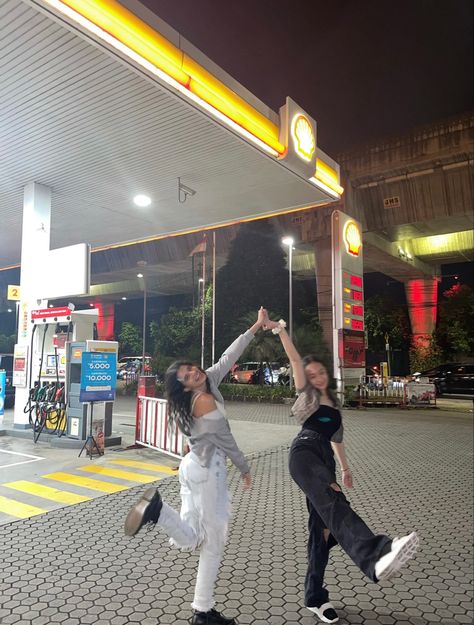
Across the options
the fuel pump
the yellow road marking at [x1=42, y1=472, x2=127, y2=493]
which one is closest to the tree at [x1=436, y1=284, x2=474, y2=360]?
the fuel pump

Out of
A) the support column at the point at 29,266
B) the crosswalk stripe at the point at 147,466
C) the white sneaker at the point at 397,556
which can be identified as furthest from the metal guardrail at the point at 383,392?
the white sneaker at the point at 397,556

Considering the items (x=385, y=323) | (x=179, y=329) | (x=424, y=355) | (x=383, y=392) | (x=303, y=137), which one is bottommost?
(x=383, y=392)

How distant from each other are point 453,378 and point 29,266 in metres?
19.6

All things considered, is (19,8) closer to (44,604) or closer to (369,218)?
(44,604)

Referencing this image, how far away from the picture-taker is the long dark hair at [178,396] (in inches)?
91.2

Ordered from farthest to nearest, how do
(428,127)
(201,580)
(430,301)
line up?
(430,301) → (428,127) → (201,580)

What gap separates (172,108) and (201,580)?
23.3ft

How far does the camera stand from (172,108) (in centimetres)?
780

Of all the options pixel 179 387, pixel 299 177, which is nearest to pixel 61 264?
pixel 299 177

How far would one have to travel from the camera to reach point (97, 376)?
8492mm

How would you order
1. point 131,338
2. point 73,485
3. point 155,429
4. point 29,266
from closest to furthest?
point 73,485
point 155,429
point 29,266
point 131,338

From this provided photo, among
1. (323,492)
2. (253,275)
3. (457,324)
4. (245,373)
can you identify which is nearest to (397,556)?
(323,492)

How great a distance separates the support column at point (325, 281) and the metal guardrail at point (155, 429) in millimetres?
14596

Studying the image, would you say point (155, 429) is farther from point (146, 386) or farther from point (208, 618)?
point (208, 618)
